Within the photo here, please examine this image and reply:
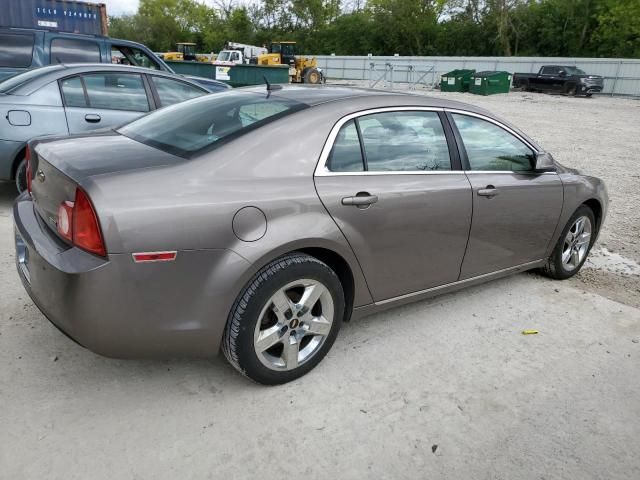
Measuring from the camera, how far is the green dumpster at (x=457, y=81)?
31.3 m

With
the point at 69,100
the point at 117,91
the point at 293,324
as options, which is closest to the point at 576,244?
the point at 293,324

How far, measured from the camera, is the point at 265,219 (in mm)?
2562

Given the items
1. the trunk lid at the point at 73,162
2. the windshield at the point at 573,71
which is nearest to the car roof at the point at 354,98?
the trunk lid at the point at 73,162

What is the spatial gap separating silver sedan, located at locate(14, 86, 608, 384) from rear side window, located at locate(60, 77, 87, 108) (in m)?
2.60

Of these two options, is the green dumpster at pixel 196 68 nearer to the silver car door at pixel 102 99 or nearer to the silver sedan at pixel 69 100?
the silver sedan at pixel 69 100

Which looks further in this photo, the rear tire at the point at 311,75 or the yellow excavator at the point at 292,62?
the yellow excavator at the point at 292,62

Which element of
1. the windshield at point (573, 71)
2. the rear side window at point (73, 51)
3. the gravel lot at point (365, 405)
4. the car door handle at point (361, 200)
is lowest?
the gravel lot at point (365, 405)

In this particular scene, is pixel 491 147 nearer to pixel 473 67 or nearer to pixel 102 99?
pixel 102 99

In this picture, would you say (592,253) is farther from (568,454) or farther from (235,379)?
(235,379)

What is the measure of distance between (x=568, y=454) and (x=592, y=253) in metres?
3.36

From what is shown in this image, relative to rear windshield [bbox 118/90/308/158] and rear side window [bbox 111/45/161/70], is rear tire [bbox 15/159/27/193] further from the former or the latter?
rear side window [bbox 111/45/161/70]

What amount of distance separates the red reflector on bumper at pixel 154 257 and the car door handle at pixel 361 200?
960 millimetres

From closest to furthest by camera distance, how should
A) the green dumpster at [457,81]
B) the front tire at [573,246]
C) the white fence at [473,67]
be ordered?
the front tire at [573,246]
the green dumpster at [457,81]
the white fence at [473,67]

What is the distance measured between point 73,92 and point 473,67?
131 ft
